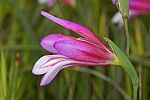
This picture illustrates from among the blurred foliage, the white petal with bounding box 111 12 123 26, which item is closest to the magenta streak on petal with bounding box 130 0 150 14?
the blurred foliage

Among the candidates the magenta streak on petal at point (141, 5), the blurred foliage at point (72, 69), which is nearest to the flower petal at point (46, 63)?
the blurred foliage at point (72, 69)

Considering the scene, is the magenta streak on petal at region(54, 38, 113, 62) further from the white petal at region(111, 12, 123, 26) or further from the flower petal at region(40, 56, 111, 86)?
the white petal at region(111, 12, 123, 26)

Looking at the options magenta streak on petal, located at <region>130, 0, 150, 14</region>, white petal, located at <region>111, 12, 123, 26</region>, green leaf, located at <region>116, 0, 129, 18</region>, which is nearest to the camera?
green leaf, located at <region>116, 0, 129, 18</region>

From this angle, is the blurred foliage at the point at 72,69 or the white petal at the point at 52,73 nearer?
the white petal at the point at 52,73

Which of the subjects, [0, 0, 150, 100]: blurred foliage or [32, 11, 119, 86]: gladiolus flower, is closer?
[32, 11, 119, 86]: gladiolus flower

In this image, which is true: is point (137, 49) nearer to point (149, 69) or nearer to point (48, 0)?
point (149, 69)

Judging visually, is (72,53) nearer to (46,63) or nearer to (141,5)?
(46,63)

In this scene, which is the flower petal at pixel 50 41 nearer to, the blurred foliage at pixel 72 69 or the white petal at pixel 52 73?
the white petal at pixel 52 73

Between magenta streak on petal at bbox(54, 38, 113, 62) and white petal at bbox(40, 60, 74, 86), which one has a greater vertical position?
magenta streak on petal at bbox(54, 38, 113, 62)
